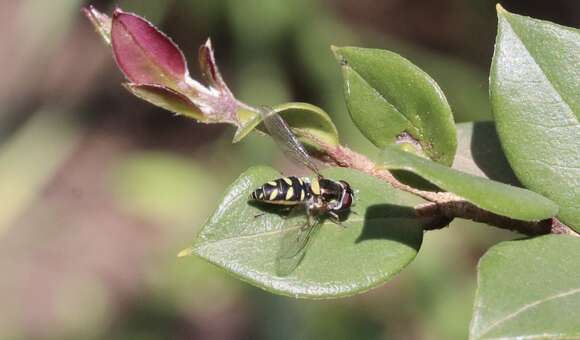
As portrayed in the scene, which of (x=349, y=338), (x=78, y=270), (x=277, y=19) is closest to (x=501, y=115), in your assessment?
(x=349, y=338)

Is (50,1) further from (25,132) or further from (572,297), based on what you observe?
(572,297)

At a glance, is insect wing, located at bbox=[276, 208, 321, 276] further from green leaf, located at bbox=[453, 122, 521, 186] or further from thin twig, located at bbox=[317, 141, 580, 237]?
green leaf, located at bbox=[453, 122, 521, 186]

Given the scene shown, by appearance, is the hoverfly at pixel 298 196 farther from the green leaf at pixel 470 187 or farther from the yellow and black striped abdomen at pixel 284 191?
the green leaf at pixel 470 187

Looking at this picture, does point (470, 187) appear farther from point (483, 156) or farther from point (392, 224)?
point (483, 156)

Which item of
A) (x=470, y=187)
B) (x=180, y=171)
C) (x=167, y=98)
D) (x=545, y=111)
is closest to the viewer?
(x=470, y=187)

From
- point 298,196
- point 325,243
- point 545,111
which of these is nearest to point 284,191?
point 298,196

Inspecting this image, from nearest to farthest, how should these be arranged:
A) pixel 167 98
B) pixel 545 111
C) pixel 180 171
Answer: pixel 545 111 < pixel 167 98 < pixel 180 171

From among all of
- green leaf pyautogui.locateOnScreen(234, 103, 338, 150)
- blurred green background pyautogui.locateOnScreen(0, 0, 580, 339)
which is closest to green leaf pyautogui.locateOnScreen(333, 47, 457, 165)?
green leaf pyautogui.locateOnScreen(234, 103, 338, 150)
